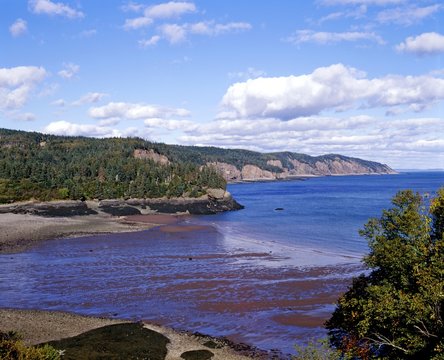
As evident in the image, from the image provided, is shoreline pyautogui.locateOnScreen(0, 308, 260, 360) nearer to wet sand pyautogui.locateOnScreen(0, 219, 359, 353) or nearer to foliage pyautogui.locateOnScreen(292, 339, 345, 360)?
wet sand pyautogui.locateOnScreen(0, 219, 359, 353)

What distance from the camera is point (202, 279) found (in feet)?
156

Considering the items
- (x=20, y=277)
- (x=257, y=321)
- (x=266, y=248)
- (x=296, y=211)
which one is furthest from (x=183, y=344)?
(x=296, y=211)

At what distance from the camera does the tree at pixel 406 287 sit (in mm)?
17969

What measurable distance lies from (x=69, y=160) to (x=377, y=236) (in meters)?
162

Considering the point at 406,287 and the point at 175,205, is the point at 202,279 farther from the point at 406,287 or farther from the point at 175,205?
the point at 175,205

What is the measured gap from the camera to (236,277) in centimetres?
4850

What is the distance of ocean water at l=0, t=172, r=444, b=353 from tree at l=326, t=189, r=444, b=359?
10.6 m

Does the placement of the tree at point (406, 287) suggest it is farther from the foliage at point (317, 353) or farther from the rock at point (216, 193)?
the rock at point (216, 193)

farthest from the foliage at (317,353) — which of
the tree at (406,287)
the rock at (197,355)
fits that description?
the rock at (197,355)

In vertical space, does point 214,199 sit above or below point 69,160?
below

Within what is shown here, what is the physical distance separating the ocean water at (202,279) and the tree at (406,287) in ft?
34.7

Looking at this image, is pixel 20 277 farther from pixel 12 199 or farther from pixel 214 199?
pixel 214 199

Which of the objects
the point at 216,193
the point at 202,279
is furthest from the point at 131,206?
the point at 202,279

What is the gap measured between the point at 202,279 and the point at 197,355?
2023 cm
